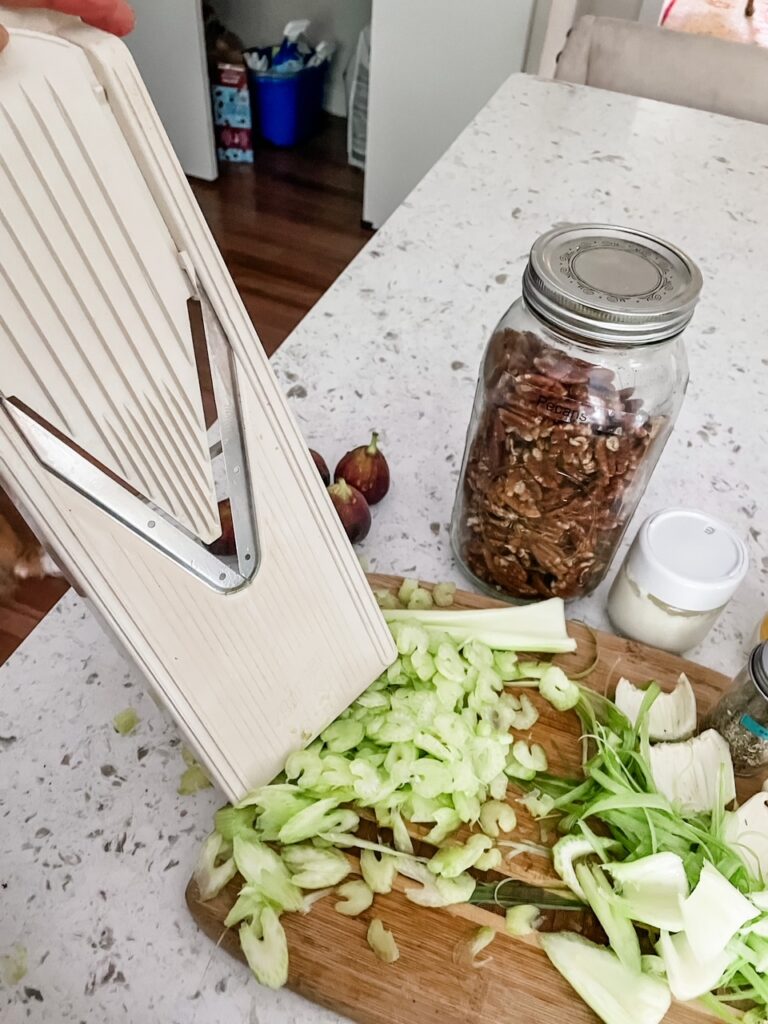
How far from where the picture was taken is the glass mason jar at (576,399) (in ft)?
1.80

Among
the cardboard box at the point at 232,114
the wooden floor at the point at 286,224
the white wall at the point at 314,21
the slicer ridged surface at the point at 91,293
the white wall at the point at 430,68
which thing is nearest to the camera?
the slicer ridged surface at the point at 91,293

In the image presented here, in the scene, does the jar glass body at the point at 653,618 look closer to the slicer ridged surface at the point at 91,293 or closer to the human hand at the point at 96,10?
the slicer ridged surface at the point at 91,293

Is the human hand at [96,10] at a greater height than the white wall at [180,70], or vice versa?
the human hand at [96,10]

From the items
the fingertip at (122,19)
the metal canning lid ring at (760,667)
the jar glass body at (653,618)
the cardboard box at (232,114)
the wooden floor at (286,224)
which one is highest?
the fingertip at (122,19)

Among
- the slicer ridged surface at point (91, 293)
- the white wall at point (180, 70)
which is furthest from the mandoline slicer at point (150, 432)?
the white wall at point (180, 70)

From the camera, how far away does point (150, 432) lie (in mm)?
413

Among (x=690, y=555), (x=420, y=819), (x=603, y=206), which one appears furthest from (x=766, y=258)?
(x=420, y=819)

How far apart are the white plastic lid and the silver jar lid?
18 cm

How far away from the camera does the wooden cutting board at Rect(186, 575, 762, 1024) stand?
1.63ft

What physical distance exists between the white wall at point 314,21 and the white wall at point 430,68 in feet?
2.55

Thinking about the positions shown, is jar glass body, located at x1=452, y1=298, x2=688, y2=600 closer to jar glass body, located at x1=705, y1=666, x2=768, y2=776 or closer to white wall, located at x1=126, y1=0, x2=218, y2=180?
jar glass body, located at x1=705, y1=666, x2=768, y2=776

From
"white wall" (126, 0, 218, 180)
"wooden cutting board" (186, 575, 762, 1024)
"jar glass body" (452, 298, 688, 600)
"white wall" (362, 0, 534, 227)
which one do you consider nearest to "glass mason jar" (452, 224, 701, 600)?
"jar glass body" (452, 298, 688, 600)

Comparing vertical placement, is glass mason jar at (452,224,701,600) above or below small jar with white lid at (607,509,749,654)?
above

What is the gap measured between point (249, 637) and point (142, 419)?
18 centimetres
